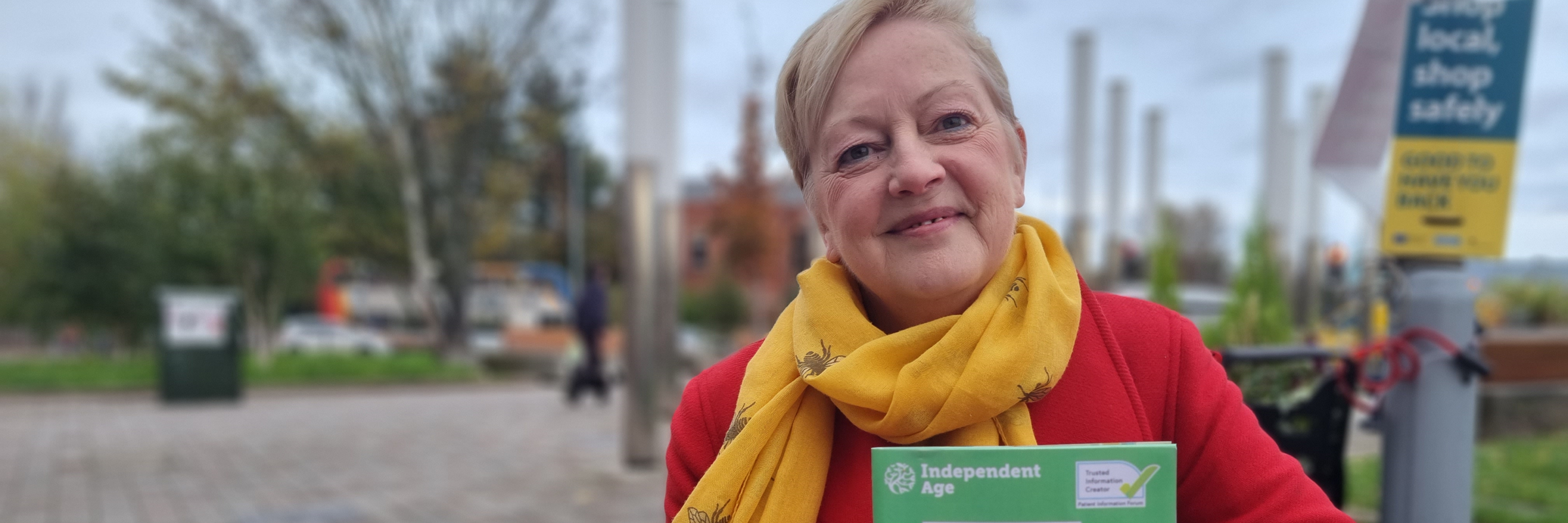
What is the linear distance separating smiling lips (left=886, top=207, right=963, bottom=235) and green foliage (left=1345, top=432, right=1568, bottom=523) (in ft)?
12.6

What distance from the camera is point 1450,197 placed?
112 inches

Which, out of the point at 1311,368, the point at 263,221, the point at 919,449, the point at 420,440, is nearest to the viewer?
the point at 919,449

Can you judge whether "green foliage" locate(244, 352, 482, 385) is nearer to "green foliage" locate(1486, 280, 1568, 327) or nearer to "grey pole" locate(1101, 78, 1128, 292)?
Answer: "grey pole" locate(1101, 78, 1128, 292)

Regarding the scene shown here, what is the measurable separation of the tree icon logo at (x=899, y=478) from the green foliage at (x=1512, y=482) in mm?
3985

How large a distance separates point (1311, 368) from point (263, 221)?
2003cm

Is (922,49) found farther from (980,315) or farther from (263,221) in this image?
(263,221)

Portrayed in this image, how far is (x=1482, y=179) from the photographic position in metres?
2.82

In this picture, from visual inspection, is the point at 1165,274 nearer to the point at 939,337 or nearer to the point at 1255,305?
the point at 1255,305

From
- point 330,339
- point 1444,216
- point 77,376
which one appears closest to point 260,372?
point 77,376

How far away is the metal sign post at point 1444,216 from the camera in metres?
2.69

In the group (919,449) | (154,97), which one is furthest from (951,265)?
(154,97)

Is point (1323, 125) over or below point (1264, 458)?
over

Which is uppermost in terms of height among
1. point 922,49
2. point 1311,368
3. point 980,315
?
point 922,49

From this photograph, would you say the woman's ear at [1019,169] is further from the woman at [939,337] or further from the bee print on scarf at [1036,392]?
the bee print on scarf at [1036,392]
